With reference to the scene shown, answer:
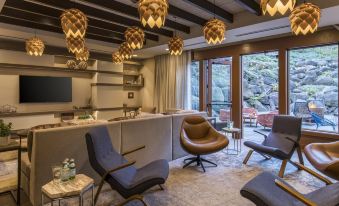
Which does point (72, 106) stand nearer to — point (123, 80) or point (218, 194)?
point (123, 80)

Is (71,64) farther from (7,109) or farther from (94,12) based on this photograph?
(94,12)

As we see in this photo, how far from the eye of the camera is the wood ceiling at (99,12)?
378cm

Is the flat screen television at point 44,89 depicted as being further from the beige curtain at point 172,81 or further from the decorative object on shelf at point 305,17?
the decorative object on shelf at point 305,17

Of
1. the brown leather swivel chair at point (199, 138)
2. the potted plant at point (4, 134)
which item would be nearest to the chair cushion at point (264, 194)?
the brown leather swivel chair at point (199, 138)

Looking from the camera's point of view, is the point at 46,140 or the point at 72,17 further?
the point at 46,140

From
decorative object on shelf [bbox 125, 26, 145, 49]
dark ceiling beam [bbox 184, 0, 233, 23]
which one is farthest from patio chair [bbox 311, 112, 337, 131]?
decorative object on shelf [bbox 125, 26, 145, 49]

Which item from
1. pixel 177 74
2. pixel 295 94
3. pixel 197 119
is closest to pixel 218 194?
pixel 197 119

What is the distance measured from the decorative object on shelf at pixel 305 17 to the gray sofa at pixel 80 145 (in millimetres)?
2482

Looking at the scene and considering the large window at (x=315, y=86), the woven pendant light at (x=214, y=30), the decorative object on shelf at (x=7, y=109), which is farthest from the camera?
the decorative object on shelf at (x=7, y=109)

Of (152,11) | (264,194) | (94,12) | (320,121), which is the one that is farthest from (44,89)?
(320,121)

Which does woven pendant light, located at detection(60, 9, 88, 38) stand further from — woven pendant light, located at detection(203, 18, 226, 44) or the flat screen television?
the flat screen television

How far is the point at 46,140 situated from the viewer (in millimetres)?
2678

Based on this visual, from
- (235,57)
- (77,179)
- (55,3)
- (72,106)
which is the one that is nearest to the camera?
(77,179)

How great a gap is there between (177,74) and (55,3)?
4.18 metres
